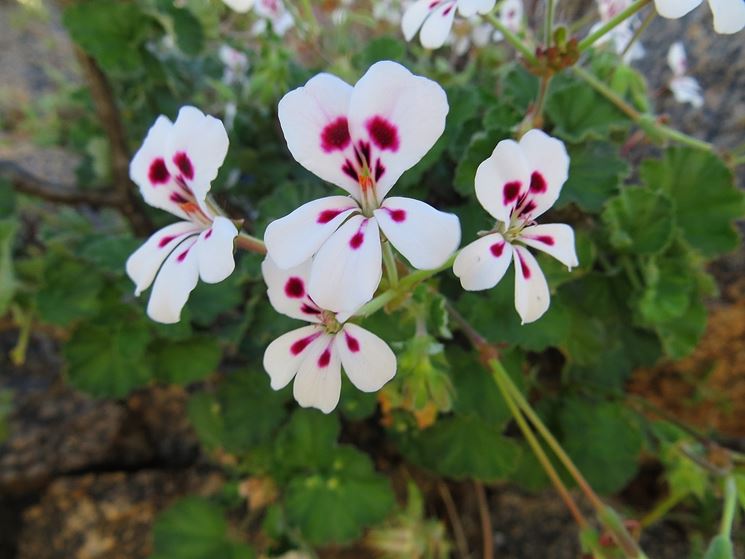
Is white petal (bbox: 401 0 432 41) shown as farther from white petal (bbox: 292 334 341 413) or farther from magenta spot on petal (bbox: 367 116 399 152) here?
white petal (bbox: 292 334 341 413)

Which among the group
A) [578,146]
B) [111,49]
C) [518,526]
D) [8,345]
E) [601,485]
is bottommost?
[518,526]

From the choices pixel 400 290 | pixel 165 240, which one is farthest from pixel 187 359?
pixel 400 290

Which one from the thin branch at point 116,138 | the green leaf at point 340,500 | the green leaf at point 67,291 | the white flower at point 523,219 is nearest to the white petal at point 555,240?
the white flower at point 523,219

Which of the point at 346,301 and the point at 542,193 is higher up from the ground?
the point at 542,193

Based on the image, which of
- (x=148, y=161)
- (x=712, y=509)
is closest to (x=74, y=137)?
(x=148, y=161)

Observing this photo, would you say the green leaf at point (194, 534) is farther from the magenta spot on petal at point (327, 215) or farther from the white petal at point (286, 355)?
the magenta spot on petal at point (327, 215)

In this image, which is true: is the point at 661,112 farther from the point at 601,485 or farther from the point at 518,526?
the point at 518,526

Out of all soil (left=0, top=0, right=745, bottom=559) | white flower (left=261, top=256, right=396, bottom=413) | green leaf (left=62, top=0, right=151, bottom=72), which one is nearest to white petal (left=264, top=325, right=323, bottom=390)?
white flower (left=261, top=256, right=396, bottom=413)
